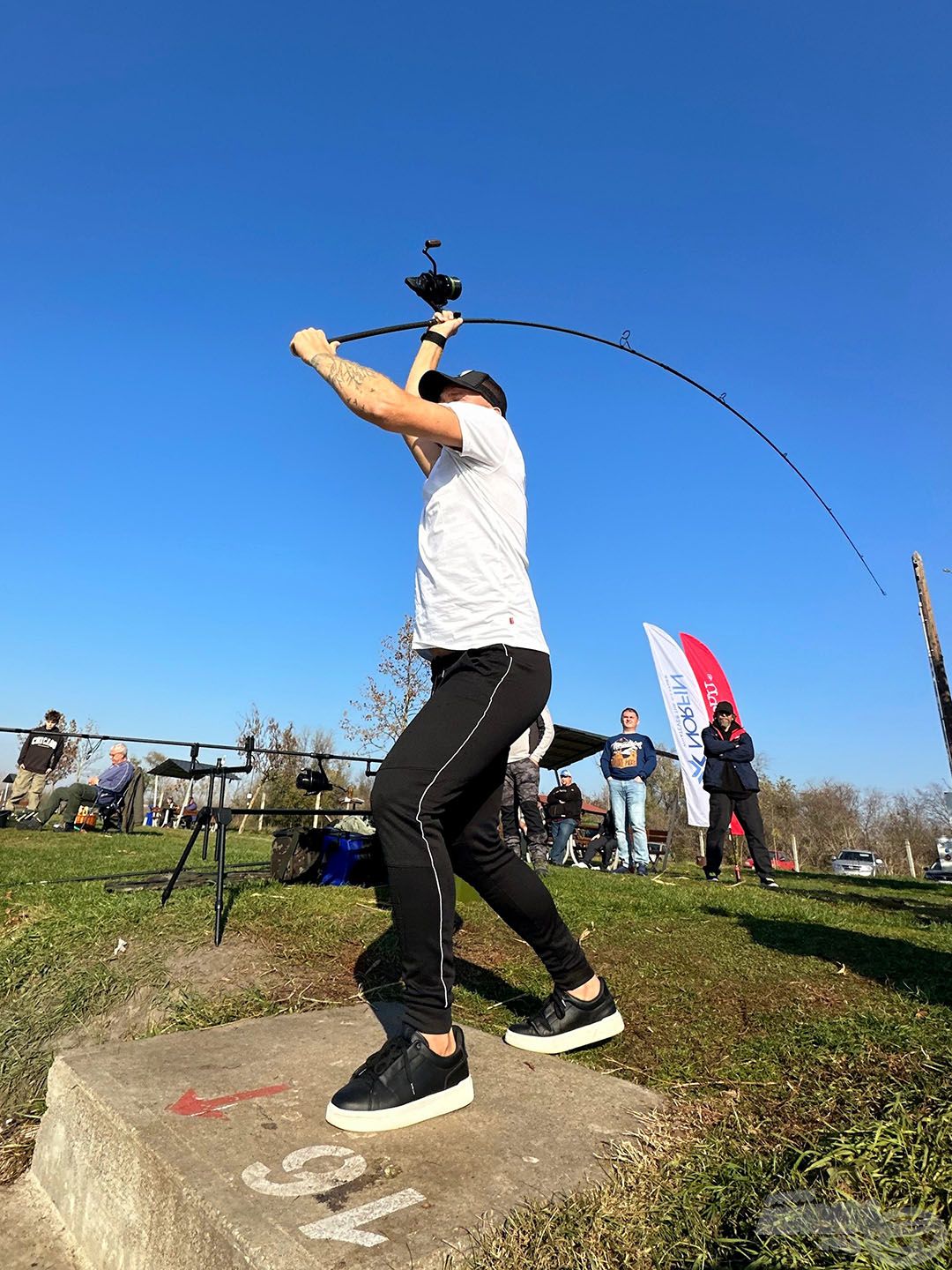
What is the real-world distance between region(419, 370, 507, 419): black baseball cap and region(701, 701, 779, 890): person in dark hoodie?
659cm

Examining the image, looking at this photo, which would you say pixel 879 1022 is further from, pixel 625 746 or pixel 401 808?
pixel 625 746

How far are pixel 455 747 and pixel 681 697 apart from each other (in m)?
14.5

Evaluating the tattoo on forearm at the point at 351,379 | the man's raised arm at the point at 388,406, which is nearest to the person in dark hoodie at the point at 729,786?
the man's raised arm at the point at 388,406

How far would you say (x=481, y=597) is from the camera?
230 centimetres

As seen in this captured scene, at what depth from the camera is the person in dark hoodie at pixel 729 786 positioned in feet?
28.2

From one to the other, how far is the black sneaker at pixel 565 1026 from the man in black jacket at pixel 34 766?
11196 millimetres

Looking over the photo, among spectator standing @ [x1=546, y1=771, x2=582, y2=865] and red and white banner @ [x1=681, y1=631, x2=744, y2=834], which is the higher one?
red and white banner @ [x1=681, y1=631, x2=744, y2=834]

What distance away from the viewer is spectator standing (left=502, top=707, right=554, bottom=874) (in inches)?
314

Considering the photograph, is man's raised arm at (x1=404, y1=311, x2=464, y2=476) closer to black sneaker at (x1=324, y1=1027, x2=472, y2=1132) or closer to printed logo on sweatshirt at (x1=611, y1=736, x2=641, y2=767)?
black sneaker at (x1=324, y1=1027, x2=472, y2=1132)

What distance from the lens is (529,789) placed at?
8422mm

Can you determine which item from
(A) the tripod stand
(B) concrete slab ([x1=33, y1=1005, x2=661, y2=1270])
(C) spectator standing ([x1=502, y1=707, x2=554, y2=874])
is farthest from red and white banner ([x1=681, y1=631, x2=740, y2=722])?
(B) concrete slab ([x1=33, y1=1005, x2=661, y2=1270])

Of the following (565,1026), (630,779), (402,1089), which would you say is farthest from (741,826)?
(402,1089)

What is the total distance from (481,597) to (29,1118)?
2269 mm

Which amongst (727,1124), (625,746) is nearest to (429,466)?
(727,1124)
